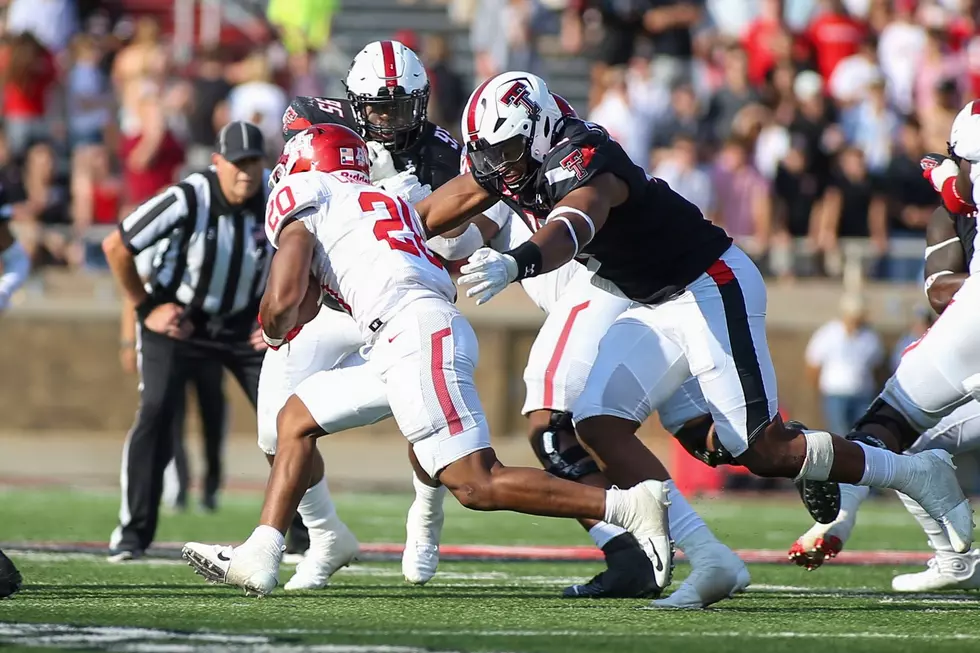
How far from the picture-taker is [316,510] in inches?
237

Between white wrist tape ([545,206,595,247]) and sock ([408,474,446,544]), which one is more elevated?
white wrist tape ([545,206,595,247])

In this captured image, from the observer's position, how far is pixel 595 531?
5984 mm

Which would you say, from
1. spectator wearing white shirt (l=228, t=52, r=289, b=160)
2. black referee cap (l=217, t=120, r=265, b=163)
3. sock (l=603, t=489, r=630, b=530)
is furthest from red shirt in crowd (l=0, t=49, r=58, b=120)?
sock (l=603, t=489, r=630, b=530)

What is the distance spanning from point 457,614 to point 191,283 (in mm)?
3173

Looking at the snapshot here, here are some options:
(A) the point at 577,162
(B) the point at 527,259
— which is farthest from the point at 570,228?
(A) the point at 577,162

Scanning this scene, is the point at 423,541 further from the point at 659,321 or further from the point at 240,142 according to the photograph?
the point at 240,142

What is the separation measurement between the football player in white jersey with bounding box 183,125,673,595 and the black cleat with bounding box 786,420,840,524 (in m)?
0.79

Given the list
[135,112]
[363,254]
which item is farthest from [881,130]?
[363,254]

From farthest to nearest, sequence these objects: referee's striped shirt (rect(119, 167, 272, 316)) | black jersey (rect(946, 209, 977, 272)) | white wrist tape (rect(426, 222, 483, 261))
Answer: referee's striped shirt (rect(119, 167, 272, 316)) → white wrist tape (rect(426, 222, 483, 261)) → black jersey (rect(946, 209, 977, 272))

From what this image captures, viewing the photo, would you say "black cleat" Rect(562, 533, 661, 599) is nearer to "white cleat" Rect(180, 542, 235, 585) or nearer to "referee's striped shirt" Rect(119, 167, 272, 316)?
"white cleat" Rect(180, 542, 235, 585)

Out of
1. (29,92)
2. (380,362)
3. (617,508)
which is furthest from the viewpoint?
(29,92)

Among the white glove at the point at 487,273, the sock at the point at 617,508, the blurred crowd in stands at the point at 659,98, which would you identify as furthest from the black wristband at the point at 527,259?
the blurred crowd in stands at the point at 659,98

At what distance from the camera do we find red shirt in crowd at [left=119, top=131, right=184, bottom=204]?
1323 centimetres

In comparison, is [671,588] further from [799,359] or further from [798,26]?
[798,26]
